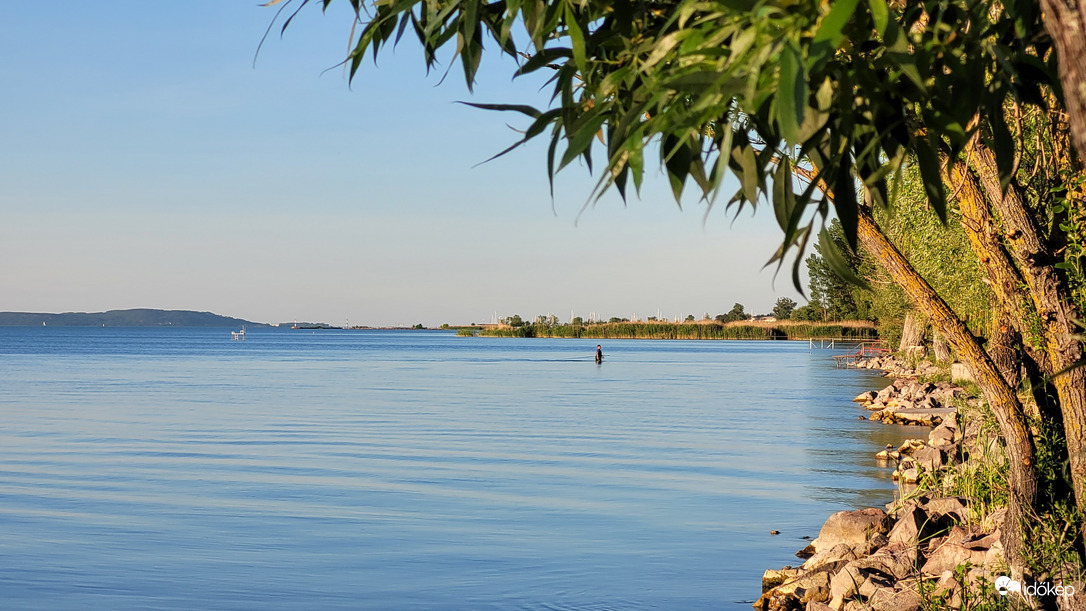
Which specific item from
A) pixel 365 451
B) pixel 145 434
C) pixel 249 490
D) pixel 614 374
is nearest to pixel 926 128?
pixel 249 490

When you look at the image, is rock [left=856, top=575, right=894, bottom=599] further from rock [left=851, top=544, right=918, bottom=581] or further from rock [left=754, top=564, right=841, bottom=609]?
rock [left=754, top=564, right=841, bottom=609]

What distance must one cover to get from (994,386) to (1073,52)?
19.7 feet

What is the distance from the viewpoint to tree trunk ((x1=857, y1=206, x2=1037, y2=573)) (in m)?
7.60

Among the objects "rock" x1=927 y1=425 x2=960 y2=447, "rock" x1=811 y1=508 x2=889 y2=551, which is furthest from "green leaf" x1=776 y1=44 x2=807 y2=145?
"rock" x1=927 y1=425 x2=960 y2=447

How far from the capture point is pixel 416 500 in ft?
55.6

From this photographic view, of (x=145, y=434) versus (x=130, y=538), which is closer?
(x=130, y=538)

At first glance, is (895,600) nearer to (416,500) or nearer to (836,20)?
(836,20)

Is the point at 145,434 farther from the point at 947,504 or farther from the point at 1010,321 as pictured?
the point at 1010,321

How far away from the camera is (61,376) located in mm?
56281

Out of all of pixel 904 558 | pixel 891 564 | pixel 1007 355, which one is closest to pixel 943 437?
pixel 904 558

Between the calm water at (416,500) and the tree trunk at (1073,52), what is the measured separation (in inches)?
380

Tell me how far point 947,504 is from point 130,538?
35.7 ft

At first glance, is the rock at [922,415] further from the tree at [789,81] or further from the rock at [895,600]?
the tree at [789,81]

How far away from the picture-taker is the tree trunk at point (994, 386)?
7.60 metres
